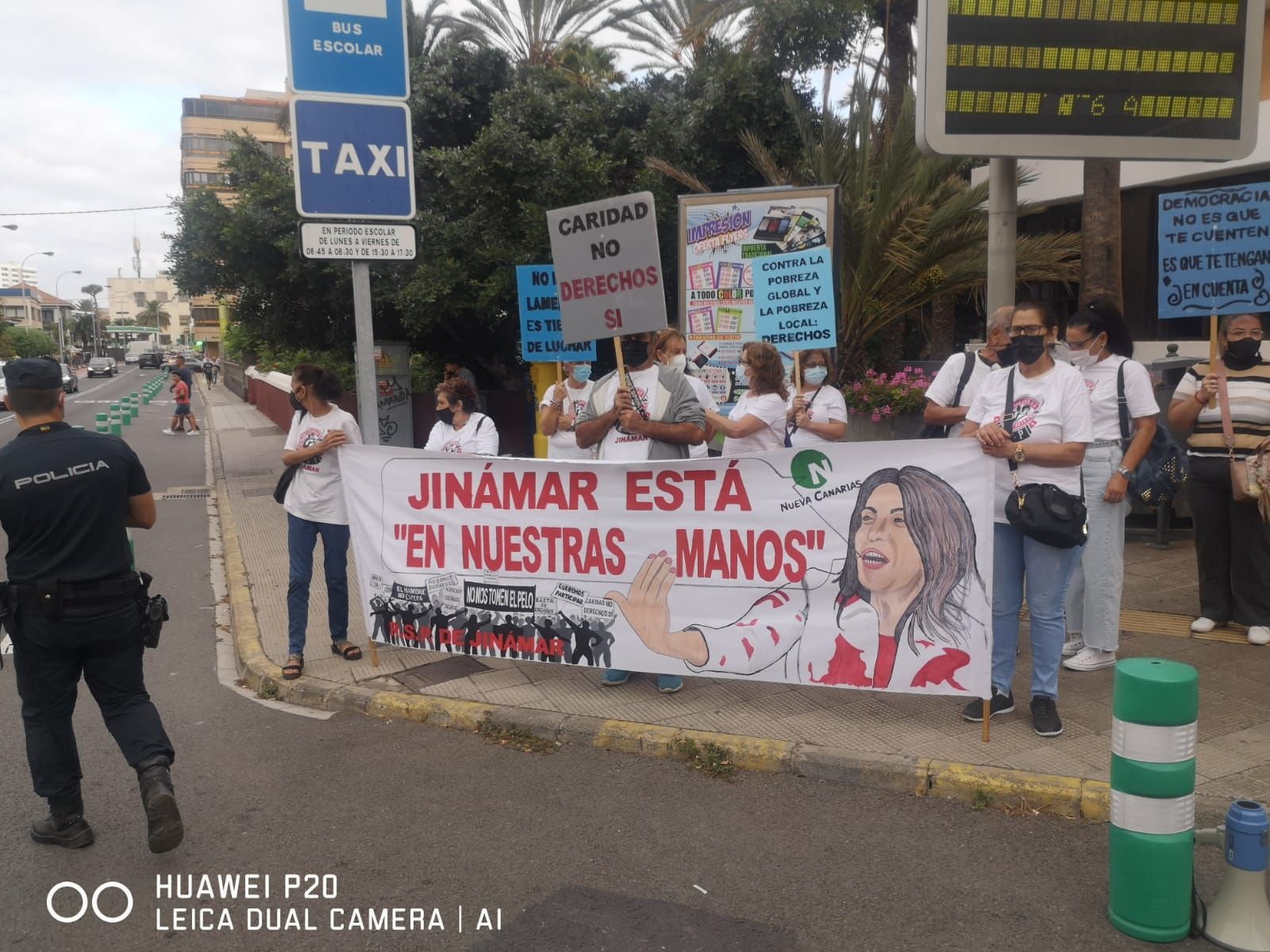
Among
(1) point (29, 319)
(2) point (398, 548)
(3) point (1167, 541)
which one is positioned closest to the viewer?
(2) point (398, 548)

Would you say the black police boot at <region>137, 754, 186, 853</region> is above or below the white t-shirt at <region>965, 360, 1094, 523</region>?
below

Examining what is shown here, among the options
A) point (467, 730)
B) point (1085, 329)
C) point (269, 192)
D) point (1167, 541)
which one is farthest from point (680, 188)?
point (467, 730)

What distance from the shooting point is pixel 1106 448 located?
564 centimetres

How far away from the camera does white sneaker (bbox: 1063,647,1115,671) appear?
5.69m

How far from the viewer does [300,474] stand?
6156 millimetres

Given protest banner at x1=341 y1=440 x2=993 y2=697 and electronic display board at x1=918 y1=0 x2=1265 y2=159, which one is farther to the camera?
electronic display board at x1=918 y1=0 x2=1265 y2=159

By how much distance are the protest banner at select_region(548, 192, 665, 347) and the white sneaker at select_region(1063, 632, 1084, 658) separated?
301 cm

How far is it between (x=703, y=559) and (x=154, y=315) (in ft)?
605

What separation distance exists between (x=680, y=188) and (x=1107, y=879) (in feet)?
39.8

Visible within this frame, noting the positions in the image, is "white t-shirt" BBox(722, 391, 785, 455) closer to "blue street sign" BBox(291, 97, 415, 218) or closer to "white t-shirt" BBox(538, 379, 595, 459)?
"white t-shirt" BBox(538, 379, 595, 459)

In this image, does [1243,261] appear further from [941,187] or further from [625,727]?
[941,187]

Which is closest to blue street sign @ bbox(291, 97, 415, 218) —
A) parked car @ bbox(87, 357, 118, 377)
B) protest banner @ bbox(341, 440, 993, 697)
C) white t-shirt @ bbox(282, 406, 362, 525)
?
white t-shirt @ bbox(282, 406, 362, 525)

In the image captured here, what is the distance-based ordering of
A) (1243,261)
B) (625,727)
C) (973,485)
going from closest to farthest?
(973,485) < (625,727) < (1243,261)

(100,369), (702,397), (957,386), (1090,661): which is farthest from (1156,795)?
(100,369)
